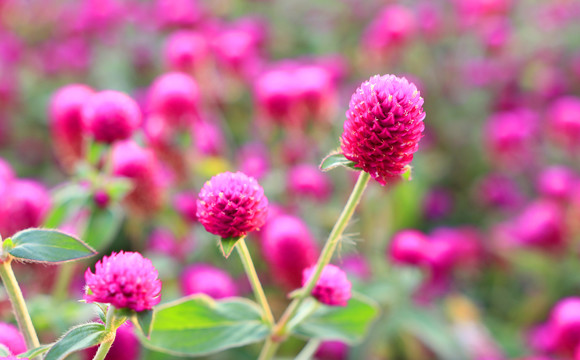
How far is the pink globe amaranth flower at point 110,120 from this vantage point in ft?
3.75

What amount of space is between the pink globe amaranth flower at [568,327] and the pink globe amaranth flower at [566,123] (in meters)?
1.03

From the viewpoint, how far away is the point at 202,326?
89 centimetres

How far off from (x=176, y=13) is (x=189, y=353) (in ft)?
6.84

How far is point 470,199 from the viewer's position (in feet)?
8.11

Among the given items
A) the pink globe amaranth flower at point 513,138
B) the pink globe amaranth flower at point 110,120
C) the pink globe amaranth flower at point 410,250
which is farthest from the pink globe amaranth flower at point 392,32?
the pink globe amaranth flower at point 110,120

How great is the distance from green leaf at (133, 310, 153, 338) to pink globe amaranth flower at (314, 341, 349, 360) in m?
1.01

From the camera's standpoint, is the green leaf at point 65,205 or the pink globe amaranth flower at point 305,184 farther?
the pink globe amaranth flower at point 305,184

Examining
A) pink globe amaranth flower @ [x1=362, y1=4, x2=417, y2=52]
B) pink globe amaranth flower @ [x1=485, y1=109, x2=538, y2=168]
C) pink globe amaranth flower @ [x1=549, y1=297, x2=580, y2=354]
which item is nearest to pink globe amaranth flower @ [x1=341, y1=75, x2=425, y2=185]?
pink globe amaranth flower @ [x1=549, y1=297, x2=580, y2=354]

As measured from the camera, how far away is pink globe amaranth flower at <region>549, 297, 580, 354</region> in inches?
53.0

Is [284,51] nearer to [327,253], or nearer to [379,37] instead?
[379,37]

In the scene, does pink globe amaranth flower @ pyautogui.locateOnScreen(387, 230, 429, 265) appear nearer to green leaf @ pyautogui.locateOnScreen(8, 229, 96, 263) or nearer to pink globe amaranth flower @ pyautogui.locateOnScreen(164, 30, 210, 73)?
green leaf @ pyautogui.locateOnScreen(8, 229, 96, 263)

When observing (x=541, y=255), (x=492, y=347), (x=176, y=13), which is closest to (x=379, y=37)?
(x=176, y=13)

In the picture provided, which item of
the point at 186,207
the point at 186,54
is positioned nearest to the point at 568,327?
the point at 186,207

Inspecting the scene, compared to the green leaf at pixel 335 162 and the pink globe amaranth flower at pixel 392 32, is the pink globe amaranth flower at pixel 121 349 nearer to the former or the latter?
the green leaf at pixel 335 162
